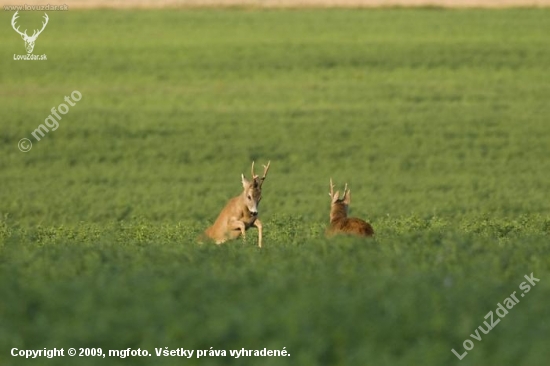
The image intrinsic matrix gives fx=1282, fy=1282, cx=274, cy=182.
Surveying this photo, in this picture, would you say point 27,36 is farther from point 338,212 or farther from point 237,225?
point 338,212

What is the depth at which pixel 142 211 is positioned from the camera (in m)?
22.8

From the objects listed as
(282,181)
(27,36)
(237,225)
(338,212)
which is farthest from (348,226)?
(27,36)

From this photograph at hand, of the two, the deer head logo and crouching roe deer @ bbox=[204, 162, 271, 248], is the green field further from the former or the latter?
crouching roe deer @ bbox=[204, 162, 271, 248]

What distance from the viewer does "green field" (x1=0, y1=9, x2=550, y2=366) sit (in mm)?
9070

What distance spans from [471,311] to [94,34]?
103 feet

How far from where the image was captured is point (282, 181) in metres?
26.0

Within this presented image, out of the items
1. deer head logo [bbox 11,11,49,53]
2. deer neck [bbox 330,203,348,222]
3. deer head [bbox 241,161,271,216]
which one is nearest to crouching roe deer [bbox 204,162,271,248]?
deer head [bbox 241,161,271,216]

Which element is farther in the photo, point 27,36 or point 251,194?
point 27,36

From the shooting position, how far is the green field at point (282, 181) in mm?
9070

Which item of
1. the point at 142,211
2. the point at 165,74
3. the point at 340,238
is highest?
the point at 165,74

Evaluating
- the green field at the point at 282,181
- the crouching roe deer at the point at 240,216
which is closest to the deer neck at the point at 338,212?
the green field at the point at 282,181

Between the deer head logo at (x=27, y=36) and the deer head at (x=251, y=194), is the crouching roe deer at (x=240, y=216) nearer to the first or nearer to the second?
the deer head at (x=251, y=194)

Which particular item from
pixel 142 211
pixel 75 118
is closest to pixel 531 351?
pixel 142 211

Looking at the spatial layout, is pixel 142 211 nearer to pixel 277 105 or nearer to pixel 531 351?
pixel 277 105
